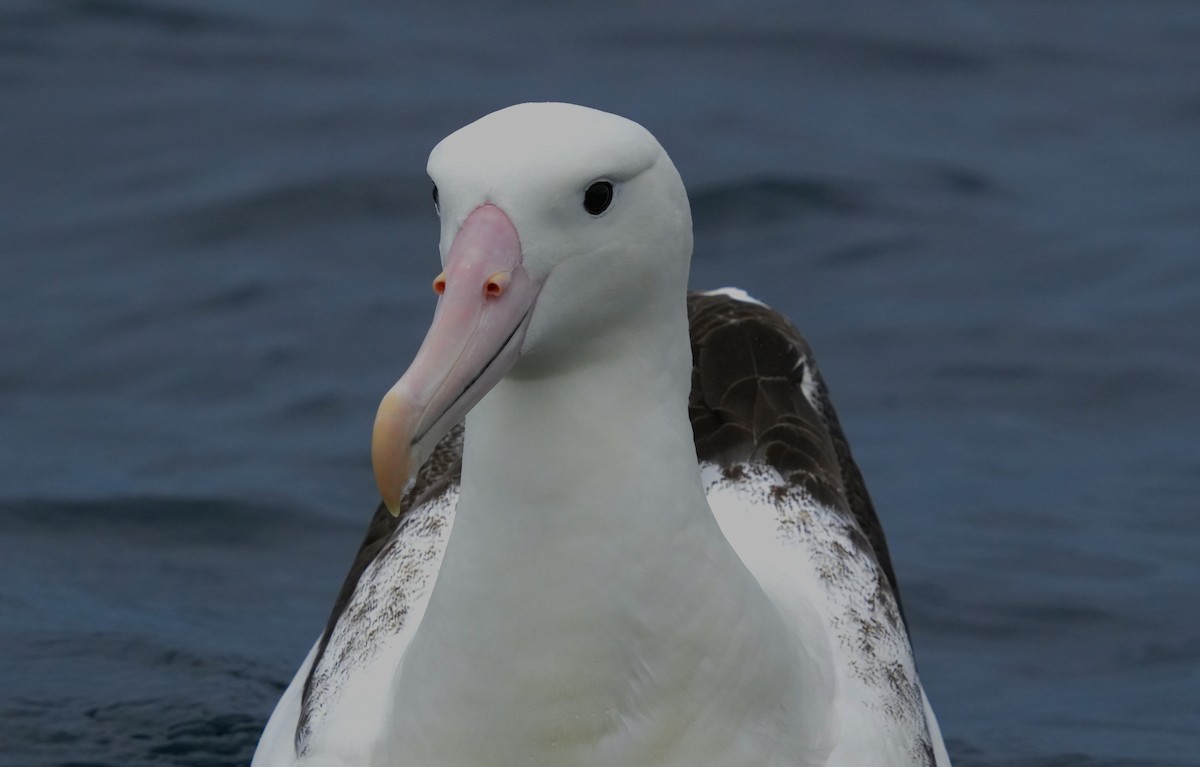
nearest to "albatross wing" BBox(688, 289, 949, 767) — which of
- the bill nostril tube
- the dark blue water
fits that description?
the bill nostril tube

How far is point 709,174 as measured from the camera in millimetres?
12883

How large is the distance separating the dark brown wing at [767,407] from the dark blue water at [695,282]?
1683 millimetres

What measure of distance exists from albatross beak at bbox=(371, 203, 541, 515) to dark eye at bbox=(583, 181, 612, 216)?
0.61ft

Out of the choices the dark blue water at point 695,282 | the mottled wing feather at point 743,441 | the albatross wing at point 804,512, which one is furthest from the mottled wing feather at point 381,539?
the dark blue water at point 695,282

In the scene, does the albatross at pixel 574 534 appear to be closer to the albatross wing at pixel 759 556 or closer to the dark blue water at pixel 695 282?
the albatross wing at pixel 759 556

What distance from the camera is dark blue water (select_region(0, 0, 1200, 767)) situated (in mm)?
8945

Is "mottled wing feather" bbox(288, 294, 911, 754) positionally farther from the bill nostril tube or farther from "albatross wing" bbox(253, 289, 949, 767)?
the bill nostril tube

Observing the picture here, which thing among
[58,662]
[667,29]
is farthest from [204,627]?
[667,29]

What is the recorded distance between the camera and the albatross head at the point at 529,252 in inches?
165

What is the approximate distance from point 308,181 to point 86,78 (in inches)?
85.5

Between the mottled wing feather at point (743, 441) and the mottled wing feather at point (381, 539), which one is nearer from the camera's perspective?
the mottled wing feather at point (381, 539)

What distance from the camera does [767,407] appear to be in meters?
6.94

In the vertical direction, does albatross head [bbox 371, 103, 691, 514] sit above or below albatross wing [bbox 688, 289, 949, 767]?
above

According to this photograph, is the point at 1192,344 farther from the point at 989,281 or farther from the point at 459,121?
the point at 459,121
